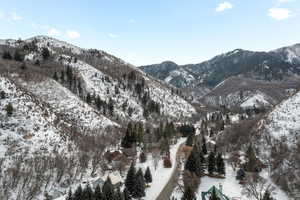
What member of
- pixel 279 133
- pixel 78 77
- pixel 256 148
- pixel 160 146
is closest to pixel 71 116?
pixel 160 146

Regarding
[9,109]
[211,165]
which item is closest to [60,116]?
[9,109]

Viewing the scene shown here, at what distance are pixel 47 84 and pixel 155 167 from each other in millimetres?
59524

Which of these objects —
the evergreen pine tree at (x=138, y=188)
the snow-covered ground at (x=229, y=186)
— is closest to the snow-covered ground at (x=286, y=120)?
the snow-covered ground at (x=229, y=186)

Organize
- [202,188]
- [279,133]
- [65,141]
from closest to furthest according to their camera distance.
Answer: [202,188] → [65,141] → [279,133]

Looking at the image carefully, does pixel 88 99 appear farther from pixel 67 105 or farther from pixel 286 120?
pixel 286 120

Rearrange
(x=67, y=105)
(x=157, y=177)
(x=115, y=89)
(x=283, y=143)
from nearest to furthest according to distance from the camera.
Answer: (x=157, y=177)
(x=283, y=143)
(x=67, y=105)
(x=115, y=89)

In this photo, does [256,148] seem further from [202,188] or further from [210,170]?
[202,188]

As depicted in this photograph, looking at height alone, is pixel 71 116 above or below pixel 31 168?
above

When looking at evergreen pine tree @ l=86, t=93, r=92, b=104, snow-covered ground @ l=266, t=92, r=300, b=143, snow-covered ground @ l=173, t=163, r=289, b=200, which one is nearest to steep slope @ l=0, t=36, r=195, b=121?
evergreen pine tree @ l=86, t=93, r=92, b=104

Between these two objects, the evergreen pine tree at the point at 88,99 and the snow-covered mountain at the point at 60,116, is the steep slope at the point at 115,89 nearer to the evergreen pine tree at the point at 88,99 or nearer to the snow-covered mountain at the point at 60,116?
the snow-covered mountain at the point at 60,116

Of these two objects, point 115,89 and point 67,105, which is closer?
point 67,105

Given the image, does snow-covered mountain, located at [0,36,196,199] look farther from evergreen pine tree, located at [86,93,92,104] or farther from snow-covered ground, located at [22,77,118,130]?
evergreen pine tree, located at [86,93,92,104]

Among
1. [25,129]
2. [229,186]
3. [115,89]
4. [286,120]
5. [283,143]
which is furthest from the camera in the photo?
[115,89]

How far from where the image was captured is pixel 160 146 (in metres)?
83.4
